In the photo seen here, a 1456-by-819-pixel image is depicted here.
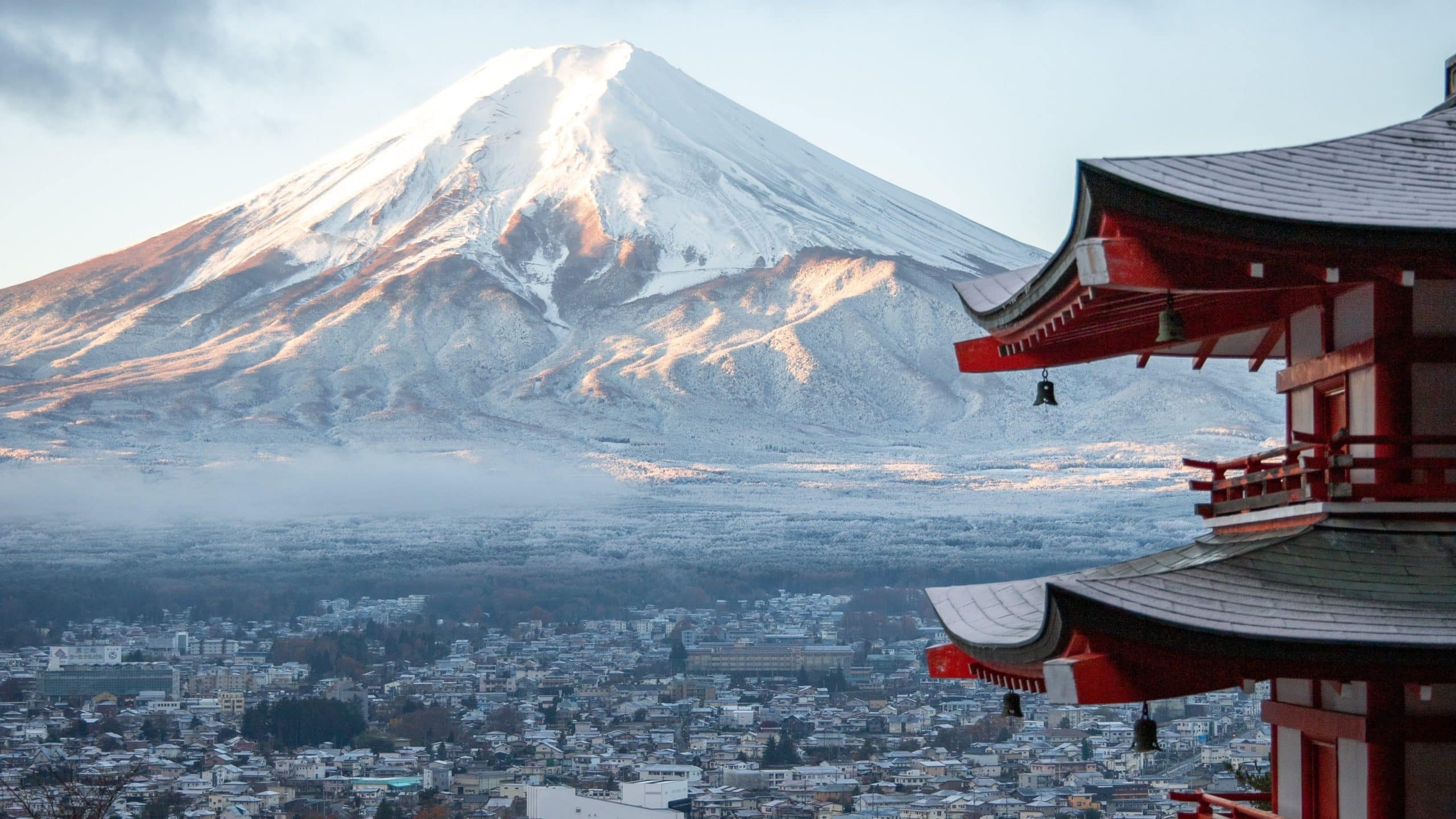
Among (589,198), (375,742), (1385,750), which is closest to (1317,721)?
(1385,750)

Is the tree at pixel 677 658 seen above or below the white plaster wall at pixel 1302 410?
below

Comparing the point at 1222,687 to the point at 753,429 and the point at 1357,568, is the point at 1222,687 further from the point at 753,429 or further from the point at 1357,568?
the point at 753,429

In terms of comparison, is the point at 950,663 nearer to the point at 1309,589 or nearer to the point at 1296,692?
the point at 1296,692

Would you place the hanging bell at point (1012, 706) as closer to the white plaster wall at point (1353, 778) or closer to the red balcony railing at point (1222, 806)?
the red balcony railing at point (1222, 806)

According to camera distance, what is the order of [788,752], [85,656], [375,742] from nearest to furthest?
[788,752]
[375,742]
[85,656]

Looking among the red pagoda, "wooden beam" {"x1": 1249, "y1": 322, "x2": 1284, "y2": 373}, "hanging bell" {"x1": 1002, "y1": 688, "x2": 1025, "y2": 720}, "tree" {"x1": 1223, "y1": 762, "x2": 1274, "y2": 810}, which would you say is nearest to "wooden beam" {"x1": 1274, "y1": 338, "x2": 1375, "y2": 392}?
the red pagoda

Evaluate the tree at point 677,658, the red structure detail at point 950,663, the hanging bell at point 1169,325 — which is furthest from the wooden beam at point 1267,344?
the tree at point 677,658

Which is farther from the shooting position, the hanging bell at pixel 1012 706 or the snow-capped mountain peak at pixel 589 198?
the snow-capped mountain peak at pixel 589 198
